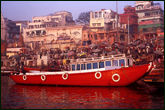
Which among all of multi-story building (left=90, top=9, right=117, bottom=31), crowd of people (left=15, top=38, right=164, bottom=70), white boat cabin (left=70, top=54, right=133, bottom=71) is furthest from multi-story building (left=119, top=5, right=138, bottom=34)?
white boat cabin (left=70, top=54, right=133, bottom=71)

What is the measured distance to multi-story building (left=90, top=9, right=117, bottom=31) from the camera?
59.8m

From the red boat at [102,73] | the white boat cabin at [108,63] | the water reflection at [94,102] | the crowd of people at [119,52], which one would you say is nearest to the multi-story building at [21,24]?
the crowd of people at [119,52]

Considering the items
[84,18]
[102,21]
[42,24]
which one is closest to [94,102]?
[102,21]

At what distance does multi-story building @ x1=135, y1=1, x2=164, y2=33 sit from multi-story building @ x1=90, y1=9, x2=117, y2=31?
22.2 ft

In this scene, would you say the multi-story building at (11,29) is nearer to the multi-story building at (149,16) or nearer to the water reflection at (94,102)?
the multi-story building at (149,16)

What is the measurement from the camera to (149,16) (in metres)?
58.9

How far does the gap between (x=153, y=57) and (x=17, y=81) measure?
20350 mm

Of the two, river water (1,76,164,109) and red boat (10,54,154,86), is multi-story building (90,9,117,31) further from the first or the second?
river water (1,76,164,109)

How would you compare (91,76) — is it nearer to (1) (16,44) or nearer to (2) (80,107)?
(2) (80,107)

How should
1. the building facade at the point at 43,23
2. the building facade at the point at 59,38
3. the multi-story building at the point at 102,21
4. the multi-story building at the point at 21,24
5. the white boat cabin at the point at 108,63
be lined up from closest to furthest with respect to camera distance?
the white boat cabin at the point at 108,63 → the building facade at the point at 59,38 → the multi-story building at the point at 102,21 → the building facade at the point at 43,23 → the multi-story building at the point at 21,24

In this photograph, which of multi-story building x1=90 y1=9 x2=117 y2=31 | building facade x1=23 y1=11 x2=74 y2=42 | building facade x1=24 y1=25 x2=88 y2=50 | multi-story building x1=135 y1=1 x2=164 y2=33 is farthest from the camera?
building facade x1=23 y1=11 x2=74 y2=42

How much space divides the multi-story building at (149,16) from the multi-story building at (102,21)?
6769mm

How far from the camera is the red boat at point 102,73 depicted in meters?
20.0

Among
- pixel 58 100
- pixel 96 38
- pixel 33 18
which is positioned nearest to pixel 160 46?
pixel 96 38
